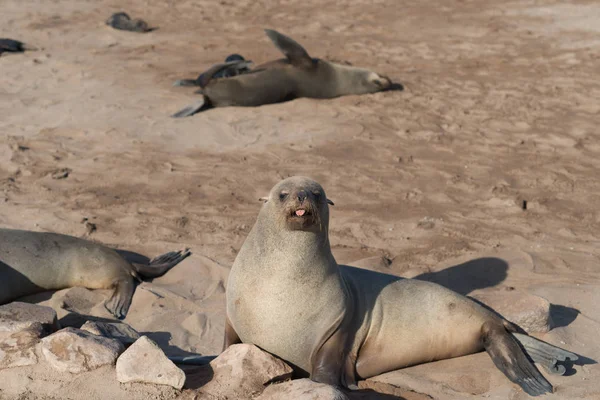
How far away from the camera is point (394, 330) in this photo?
3996 mm

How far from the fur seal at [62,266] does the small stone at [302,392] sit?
177 centimetres

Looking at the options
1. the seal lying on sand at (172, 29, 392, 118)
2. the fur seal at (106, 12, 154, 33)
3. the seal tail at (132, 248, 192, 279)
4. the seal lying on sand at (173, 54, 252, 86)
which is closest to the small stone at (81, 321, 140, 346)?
the seal tail at (132, 248, 192, 279)

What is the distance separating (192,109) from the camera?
328 inches

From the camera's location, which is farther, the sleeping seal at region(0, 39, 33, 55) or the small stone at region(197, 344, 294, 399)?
the sleeping seal at region(0, 39, 33, 55)

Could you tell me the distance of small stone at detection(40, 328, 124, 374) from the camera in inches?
135

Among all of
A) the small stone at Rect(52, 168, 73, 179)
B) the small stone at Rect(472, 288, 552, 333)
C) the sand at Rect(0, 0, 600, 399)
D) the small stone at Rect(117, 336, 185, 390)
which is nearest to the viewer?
the small stone at Rect(117, 336, 185, 390)

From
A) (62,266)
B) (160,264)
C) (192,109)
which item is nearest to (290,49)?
(192,109)

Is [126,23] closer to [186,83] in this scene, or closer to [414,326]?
[186,83]

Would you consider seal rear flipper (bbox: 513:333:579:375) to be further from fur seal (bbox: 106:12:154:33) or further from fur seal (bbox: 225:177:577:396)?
fur seal (bbox: 106:12:154:33)

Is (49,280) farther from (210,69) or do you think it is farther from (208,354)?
(210,69)

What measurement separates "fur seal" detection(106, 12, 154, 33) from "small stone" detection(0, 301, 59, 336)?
8.14 metres

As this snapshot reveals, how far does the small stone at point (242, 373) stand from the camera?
342cm

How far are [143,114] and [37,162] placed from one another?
5.08 feet

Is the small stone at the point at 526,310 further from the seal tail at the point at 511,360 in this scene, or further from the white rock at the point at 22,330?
the white rock at the point at 22,330
